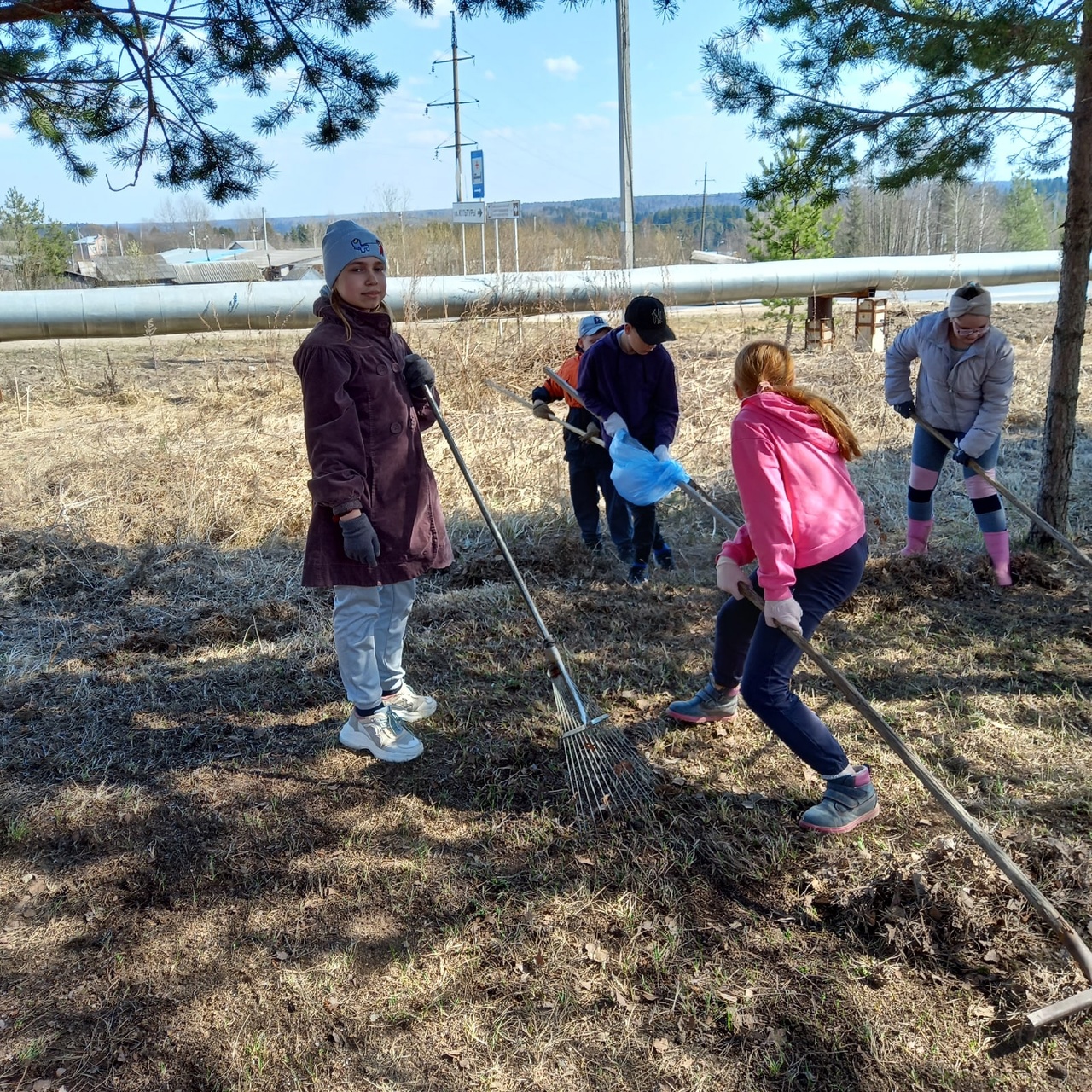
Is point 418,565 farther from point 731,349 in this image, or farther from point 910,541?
point 731,349

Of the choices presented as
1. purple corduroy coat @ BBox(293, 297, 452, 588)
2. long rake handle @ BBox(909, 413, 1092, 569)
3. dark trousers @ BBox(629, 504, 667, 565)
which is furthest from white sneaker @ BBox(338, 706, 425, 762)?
long rake handle @ BBox(909, 413, 1092, 569)

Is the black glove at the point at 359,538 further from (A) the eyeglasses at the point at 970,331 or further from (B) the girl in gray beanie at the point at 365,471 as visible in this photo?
(A) the eyeglasses at the point at 970,331

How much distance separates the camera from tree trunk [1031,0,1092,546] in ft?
15.6

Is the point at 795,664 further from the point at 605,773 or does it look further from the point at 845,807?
the point at 605,773

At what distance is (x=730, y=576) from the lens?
2.89 meters

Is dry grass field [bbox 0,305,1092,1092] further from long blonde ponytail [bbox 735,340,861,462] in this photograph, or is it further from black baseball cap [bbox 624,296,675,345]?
black baseball cap [bbox 624,296,675,345]

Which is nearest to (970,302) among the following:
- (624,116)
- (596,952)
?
(596,952)

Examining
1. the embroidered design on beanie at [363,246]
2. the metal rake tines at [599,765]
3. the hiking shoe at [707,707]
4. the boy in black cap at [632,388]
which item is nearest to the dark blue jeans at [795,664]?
the metal rake tines at [599,765]

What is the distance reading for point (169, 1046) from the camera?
2.25 meters

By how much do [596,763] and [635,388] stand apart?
246 centimetres

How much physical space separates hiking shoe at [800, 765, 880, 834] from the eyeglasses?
2.93 metres

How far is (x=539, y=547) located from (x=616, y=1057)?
3.93m

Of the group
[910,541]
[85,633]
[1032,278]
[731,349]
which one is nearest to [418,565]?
[85,633]

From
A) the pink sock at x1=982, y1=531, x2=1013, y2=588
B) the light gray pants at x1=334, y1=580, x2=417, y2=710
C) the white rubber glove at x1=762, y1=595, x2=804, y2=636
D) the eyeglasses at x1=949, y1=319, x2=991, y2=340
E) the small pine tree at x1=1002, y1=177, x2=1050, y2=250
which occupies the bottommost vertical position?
the pink sock at x1=982, y1=531, x2=1013, y2=588
